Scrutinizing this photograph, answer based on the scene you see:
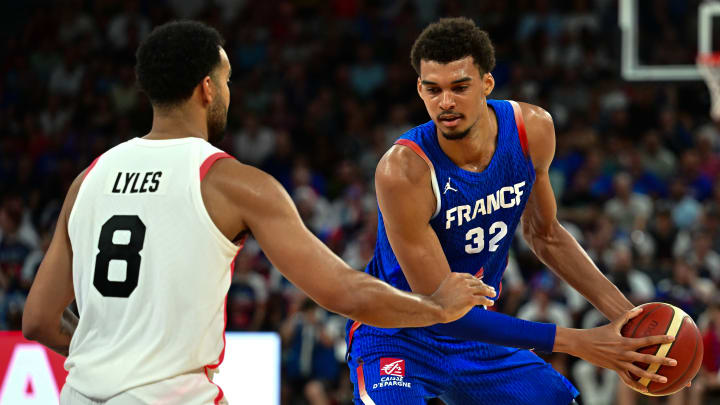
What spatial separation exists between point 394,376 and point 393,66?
10.2 metres

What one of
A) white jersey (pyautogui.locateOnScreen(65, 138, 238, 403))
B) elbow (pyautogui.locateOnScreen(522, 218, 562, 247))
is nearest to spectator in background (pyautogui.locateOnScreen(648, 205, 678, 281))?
elbow (pyautogui.locateOnScreen(522, 218, 562, 247))

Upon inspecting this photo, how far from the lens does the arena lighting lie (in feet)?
19.7

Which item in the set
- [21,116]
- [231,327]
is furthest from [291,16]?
[231,327]

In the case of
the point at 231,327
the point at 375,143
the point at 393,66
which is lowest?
the point at 231,327

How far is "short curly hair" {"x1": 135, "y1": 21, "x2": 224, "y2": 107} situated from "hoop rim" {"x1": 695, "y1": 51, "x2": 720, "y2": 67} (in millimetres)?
8260

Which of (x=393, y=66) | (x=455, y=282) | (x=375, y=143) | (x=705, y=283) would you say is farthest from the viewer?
(x=393, y=66)

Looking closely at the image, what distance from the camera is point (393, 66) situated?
13906mm

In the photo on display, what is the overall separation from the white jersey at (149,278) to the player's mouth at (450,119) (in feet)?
4.53

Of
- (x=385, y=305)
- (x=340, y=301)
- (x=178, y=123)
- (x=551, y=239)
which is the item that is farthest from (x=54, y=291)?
(x=551, y=239)

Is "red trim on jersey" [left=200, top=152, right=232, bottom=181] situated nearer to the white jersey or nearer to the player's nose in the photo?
the white jersey

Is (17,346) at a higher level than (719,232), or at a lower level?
higher

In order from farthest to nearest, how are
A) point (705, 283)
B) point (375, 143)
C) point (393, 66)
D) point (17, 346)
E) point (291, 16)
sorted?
point (291, 16)
point (393, 66)
point (375, 143)
point (705, 283)
point (17, 346)

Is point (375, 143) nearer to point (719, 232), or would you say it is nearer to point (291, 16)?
point (291, 16)

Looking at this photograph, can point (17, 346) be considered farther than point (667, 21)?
No
